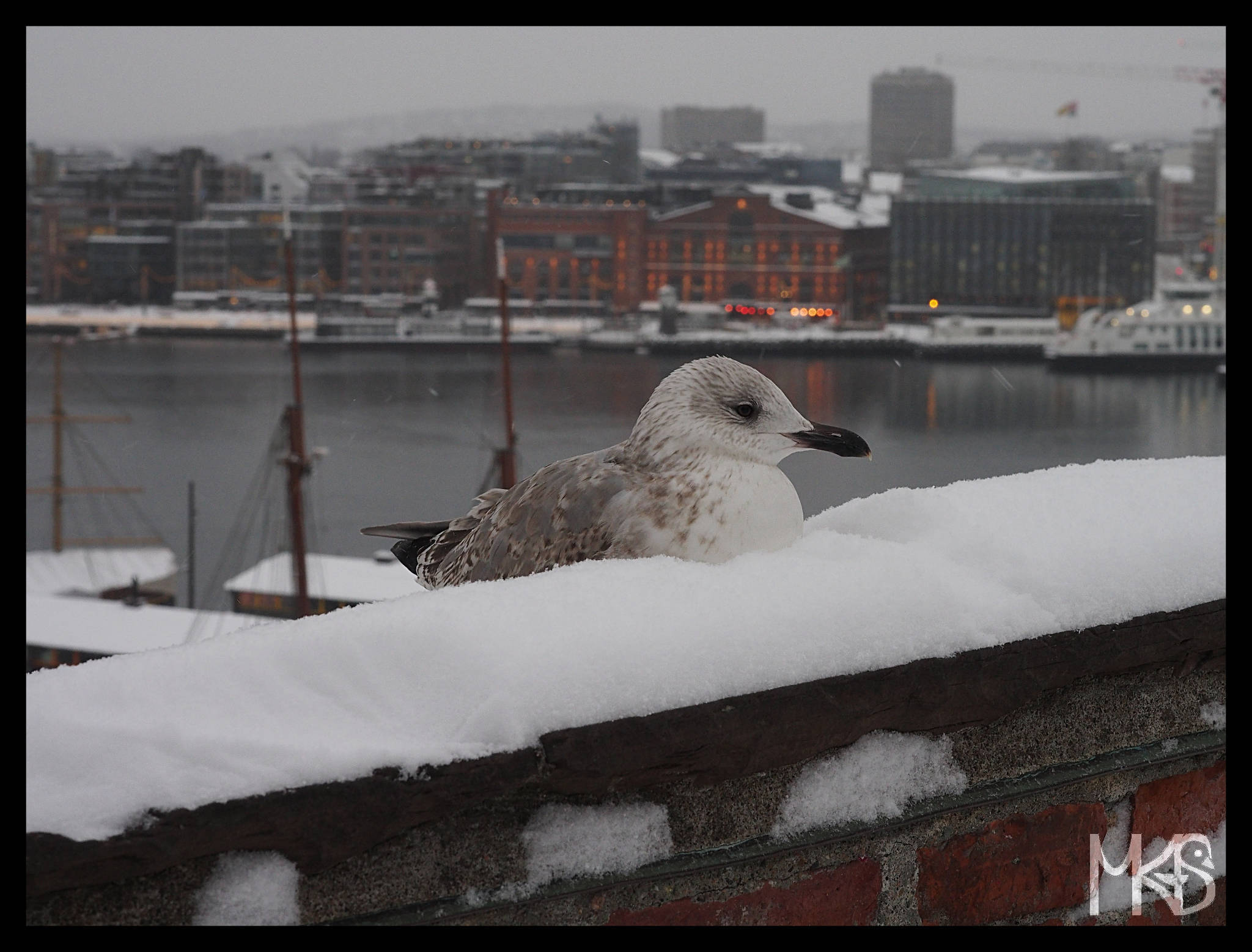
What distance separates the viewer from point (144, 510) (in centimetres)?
1873

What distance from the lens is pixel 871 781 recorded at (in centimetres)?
76

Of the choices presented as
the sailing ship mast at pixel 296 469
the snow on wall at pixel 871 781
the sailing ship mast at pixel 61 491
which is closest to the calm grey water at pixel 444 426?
the sailing ship mast at pixel 61 491

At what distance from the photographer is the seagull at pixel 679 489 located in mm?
1067

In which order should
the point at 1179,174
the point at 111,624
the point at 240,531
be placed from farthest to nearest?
the point at 1179,174, the point at 240,531, the point at 111,624

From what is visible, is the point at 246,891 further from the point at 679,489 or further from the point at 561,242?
the point at 561,242

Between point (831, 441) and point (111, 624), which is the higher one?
point (831, 441)

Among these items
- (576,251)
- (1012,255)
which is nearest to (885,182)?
(1012,255)

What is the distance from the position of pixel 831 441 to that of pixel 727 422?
0.35 feet

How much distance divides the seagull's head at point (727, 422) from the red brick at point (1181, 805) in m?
0.42

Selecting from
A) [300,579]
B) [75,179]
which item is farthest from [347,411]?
[75,179]

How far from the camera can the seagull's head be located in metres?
1.15

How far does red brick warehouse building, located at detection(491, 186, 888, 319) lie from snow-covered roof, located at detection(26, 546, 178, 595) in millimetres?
19640
